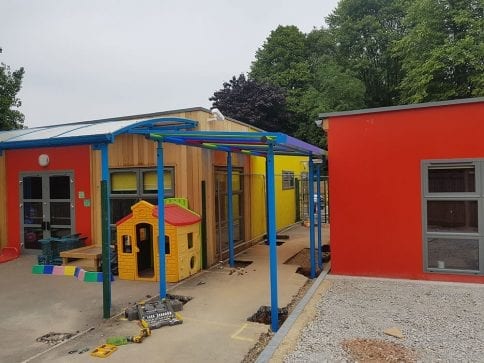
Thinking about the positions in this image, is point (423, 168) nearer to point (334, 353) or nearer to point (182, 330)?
point (334, 353)

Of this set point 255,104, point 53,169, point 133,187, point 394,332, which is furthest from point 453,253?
point 255,104

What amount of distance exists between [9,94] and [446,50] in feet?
71.7

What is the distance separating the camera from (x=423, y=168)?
6.72 metres

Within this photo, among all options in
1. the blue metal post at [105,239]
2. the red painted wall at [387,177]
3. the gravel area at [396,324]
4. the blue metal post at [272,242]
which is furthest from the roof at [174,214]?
the gravel area at [396,324]

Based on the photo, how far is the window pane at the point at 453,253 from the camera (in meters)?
6.42

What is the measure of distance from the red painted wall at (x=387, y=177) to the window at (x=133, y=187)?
3609 mm

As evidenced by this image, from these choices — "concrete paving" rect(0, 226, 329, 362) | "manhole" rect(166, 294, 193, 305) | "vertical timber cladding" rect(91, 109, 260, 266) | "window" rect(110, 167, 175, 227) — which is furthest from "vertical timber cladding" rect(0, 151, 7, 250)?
"manhole" rect(166, 294, 193, 305)

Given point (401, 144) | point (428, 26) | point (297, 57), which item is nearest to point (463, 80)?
point (428, 26)

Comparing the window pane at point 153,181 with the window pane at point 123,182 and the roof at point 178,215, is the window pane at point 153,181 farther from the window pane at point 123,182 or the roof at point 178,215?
the roof at point 178,215

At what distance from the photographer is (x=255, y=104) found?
82.3 ft

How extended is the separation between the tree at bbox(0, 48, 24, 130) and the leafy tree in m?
20.4

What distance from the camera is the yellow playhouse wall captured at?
462 inches

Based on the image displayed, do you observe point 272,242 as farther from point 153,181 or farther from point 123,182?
point 123,182

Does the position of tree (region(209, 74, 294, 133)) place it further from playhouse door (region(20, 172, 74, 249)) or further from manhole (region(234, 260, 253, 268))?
manhole (region(234, 260, 253, 268))
